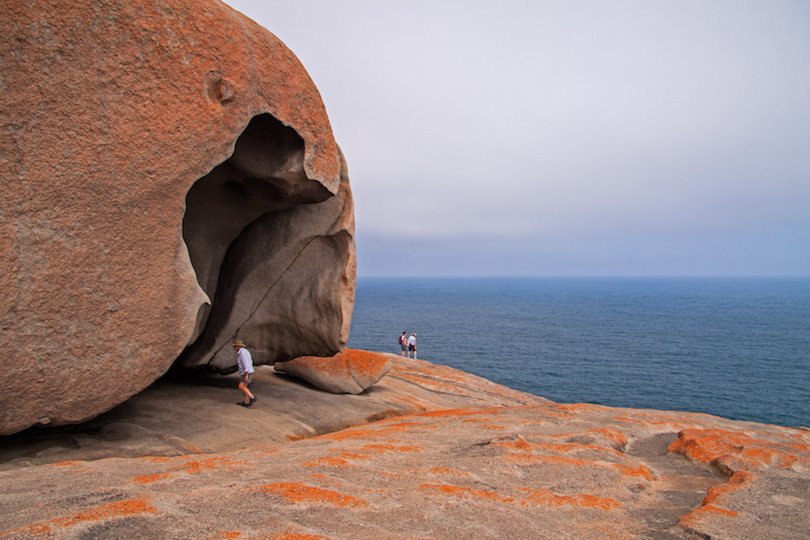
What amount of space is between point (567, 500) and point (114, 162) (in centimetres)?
963

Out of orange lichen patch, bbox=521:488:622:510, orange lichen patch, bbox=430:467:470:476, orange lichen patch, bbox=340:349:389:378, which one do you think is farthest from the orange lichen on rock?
orange lichen patch, bbox=340:349:389:378

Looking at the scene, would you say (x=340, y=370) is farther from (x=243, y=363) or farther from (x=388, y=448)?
(x=388, y=448)

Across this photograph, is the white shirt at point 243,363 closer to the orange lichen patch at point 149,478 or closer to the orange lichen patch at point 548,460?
the orange lichen patch at point 149,478

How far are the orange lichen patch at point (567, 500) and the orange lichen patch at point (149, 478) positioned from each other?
5.10 meters

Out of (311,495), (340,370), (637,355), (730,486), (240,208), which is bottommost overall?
(637,355)

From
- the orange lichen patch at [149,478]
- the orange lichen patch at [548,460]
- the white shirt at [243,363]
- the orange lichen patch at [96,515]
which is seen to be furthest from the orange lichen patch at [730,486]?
the white shirt at [243,363]

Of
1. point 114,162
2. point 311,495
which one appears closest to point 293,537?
point 311,495

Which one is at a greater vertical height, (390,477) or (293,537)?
(293,537)

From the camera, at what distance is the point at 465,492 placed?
7430 mm

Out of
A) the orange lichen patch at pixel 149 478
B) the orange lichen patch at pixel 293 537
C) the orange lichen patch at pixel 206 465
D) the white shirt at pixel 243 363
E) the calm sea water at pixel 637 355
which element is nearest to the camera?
the orange lichen patch at pixel 293 537

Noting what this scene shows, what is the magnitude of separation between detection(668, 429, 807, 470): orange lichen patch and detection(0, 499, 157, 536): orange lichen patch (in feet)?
32.2

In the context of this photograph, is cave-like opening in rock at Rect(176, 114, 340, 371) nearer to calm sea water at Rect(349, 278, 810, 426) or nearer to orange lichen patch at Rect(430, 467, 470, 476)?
orange lichen patch at Rect(430, 467, 470, 476)

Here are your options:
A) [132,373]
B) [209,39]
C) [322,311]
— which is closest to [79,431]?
[132,373]

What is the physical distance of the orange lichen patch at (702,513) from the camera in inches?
272
